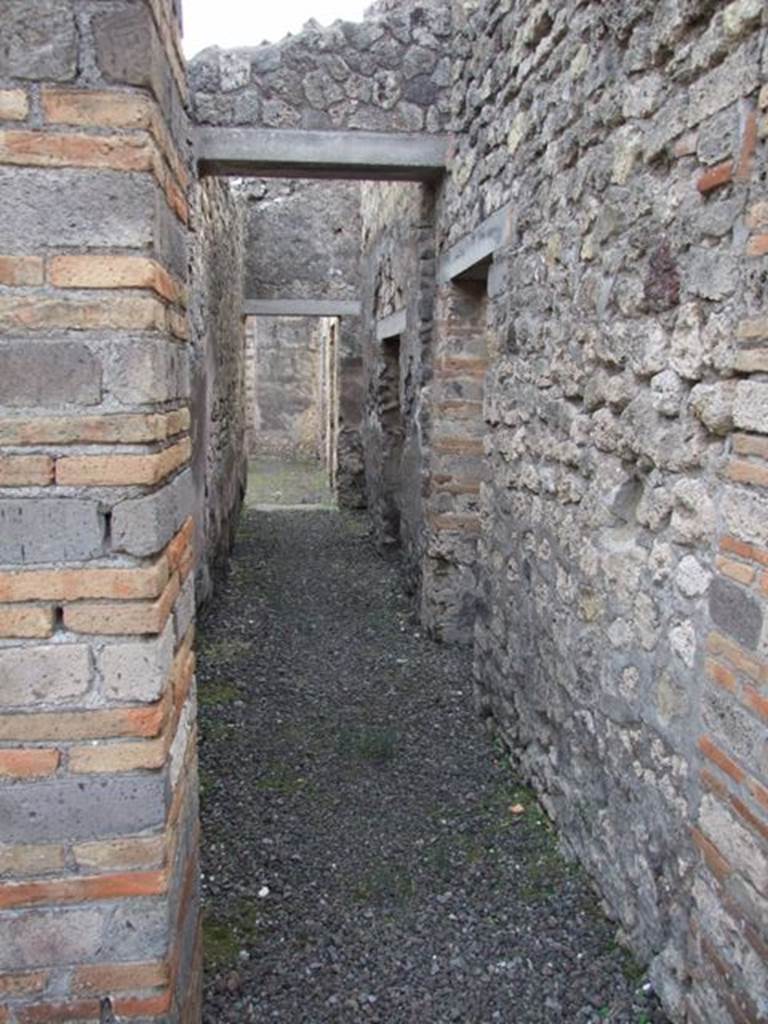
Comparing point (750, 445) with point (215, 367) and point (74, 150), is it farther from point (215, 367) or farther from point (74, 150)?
point (215, 367)

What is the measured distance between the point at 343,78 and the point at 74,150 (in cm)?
417

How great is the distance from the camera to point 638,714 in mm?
2535

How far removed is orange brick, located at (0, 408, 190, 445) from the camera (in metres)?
1.57

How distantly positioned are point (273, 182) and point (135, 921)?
10.6 meters

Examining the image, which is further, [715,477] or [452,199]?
[452,199]

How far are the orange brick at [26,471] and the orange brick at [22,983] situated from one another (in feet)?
3.40

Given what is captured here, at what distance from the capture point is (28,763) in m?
1.65

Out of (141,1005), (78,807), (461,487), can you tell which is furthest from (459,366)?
(141,1005)

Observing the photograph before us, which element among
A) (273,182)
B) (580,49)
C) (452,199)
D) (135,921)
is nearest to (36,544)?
(135,921)

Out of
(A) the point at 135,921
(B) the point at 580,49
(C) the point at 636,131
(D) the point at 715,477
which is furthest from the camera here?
(B) the point at 580,49

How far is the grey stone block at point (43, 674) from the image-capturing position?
5.32 ft

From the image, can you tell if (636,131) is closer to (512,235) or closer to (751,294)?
(751,294)

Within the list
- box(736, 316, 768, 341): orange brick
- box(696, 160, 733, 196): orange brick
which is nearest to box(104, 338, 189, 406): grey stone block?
box(736, 316, 768, 341): orange brick

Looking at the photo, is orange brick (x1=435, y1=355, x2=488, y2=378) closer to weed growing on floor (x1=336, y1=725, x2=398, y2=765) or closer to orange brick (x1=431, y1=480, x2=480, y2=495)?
orange brick (x1=431, y1=480, x2=480, y2=495)
